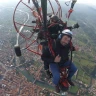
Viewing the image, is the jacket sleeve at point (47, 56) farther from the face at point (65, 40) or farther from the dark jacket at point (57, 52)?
the face at point (65, 40)

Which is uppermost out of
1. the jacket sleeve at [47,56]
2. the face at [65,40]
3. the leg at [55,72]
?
the face at [65,40]

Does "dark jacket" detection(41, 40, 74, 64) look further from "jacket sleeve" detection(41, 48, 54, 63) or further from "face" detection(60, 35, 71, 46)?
"face" detection(60, 35, 71, 46)

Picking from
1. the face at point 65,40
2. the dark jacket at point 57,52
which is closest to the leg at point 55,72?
the dark jacket at point 57,52

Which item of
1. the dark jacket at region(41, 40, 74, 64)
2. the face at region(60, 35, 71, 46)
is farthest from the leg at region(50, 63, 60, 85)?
the face at region(60, 35, 71, 46)

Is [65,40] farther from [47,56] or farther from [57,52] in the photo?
[47,56]

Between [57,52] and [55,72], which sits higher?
[57,52]

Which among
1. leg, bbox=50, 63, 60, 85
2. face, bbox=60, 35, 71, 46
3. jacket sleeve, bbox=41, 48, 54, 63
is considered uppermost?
face, bbox=60, 35, 71, 46

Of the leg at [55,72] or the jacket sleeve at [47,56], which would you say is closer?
the jacket sleeve at [47,56]

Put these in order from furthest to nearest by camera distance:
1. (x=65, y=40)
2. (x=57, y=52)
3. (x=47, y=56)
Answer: (x=47, y=56)
(x=57, y=52)
(x=65, y=40)

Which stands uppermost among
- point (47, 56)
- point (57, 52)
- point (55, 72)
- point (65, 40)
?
point (65, 40)

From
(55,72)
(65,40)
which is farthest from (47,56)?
(65,40)

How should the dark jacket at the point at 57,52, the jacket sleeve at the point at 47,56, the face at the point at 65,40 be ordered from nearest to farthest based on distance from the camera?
the face at the point at 65,40 < the dark jacket at the point at 57,52 < the jacket sleeve at the point at 47,56

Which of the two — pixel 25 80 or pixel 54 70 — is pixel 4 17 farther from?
pixel 54 70

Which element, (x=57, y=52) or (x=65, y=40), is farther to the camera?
(x=57, y=52)
